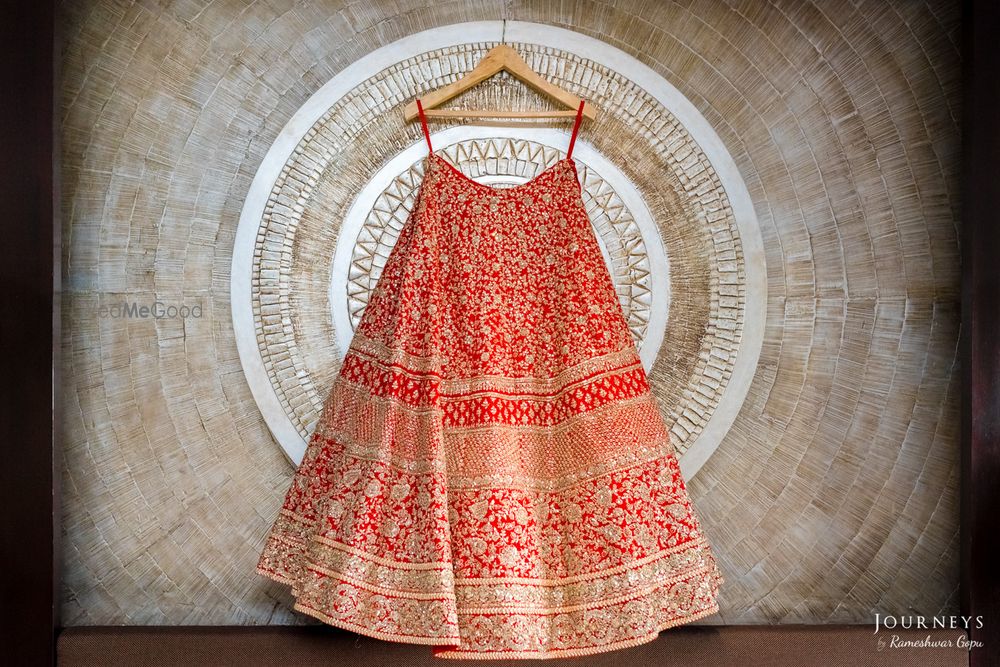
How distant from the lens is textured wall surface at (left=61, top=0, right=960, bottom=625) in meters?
1.78

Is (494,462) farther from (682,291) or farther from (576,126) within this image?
(576,126)

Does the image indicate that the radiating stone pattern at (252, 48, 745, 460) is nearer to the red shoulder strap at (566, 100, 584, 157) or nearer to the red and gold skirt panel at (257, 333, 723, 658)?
the red shoulder strap at (566, 100, 584, 157)

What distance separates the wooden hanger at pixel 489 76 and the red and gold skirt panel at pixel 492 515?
0.59 m

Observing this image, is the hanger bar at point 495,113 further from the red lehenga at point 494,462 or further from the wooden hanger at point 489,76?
the red lehenga at point 494,462

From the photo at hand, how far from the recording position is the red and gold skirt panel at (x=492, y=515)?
1511mm

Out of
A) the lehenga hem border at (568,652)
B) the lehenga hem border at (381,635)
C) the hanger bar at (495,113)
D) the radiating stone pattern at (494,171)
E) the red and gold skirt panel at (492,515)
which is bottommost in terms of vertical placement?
the lehenga hem border at (568,652)

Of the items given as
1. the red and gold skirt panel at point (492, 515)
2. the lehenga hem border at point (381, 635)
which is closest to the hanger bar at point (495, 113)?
the red and gold skirt panel at point (492, 515)

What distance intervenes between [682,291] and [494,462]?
62 centimetres

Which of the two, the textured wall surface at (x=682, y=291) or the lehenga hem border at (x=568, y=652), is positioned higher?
the textured wall surface at (x=682, y=291)

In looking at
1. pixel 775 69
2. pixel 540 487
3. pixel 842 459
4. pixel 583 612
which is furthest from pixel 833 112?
pixel 583 612

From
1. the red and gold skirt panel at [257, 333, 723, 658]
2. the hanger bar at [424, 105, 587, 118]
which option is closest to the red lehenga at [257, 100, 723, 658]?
the red and gold skirt panel at [257, 333, 723, 658]

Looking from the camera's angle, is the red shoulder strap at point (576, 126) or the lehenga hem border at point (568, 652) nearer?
the lehenga hem border at point (568, 652)

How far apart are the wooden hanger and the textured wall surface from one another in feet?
0.30

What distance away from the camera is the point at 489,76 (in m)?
1.77
